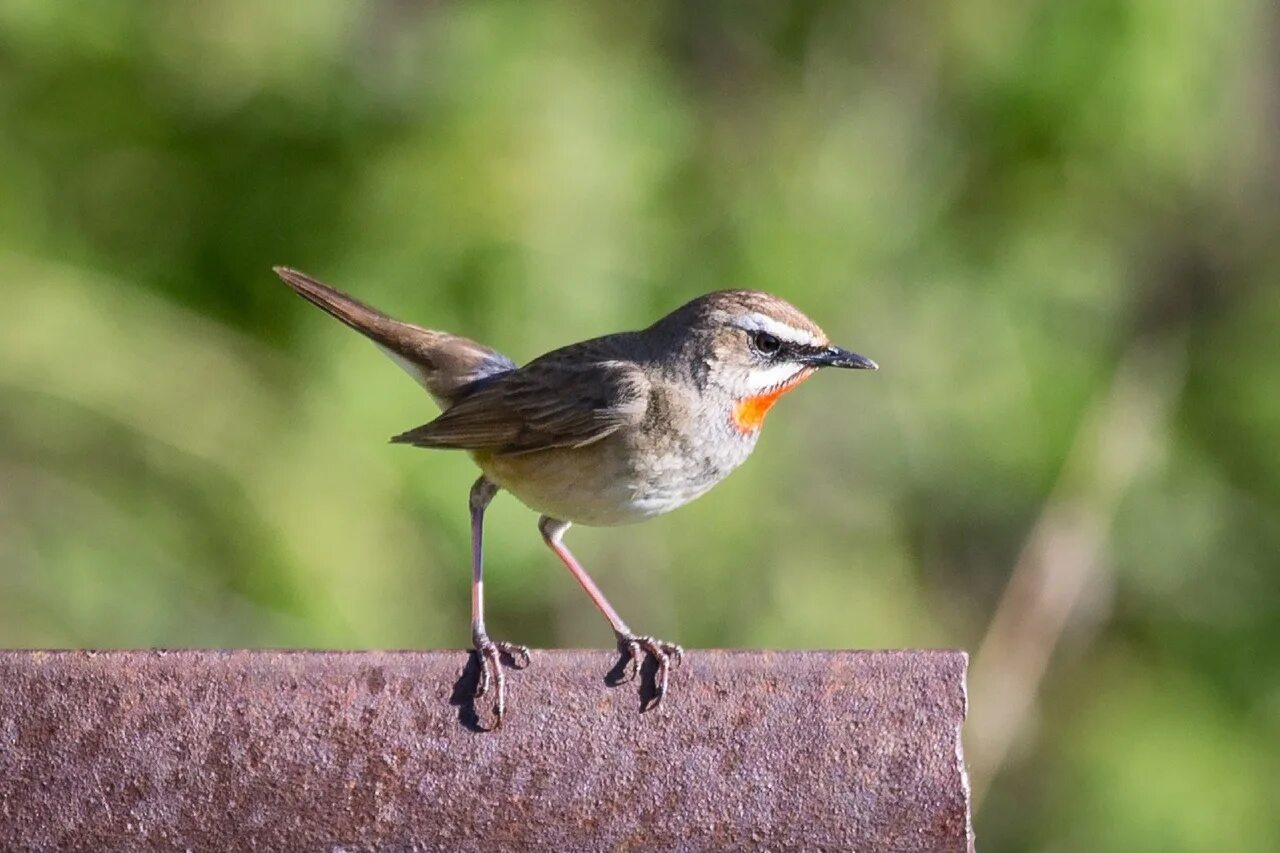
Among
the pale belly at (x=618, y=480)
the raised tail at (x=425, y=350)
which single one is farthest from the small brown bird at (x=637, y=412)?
the raised tail at (x=425, y=350)

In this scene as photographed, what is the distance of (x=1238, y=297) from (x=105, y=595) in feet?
17.7

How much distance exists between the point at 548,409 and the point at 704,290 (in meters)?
2.18

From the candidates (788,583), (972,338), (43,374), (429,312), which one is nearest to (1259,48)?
(972,338)

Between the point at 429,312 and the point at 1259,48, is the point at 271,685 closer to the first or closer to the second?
the point at 429,312

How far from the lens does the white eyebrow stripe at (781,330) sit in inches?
197

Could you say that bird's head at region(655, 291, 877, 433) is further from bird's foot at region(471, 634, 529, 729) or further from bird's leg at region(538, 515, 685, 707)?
bird's foot at region(471, 634, 529, 729)

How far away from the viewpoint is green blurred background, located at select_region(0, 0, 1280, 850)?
648cm

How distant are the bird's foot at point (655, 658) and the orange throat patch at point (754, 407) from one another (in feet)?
3.73

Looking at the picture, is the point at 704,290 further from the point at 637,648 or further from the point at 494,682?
the point at 494,682

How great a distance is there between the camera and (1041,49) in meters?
7.57

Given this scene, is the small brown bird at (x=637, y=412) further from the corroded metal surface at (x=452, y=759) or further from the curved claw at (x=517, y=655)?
the corroded metal surface at (x=452, y=759)

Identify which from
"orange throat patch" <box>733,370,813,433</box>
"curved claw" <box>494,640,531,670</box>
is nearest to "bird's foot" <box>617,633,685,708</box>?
"curved claw" <box>494,640,531,670</box>

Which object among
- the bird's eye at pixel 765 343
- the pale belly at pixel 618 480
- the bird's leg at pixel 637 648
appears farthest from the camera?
the bird's eye at pixel 765 343

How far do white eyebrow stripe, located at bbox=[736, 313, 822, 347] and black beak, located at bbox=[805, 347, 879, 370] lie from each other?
0.04 meters
